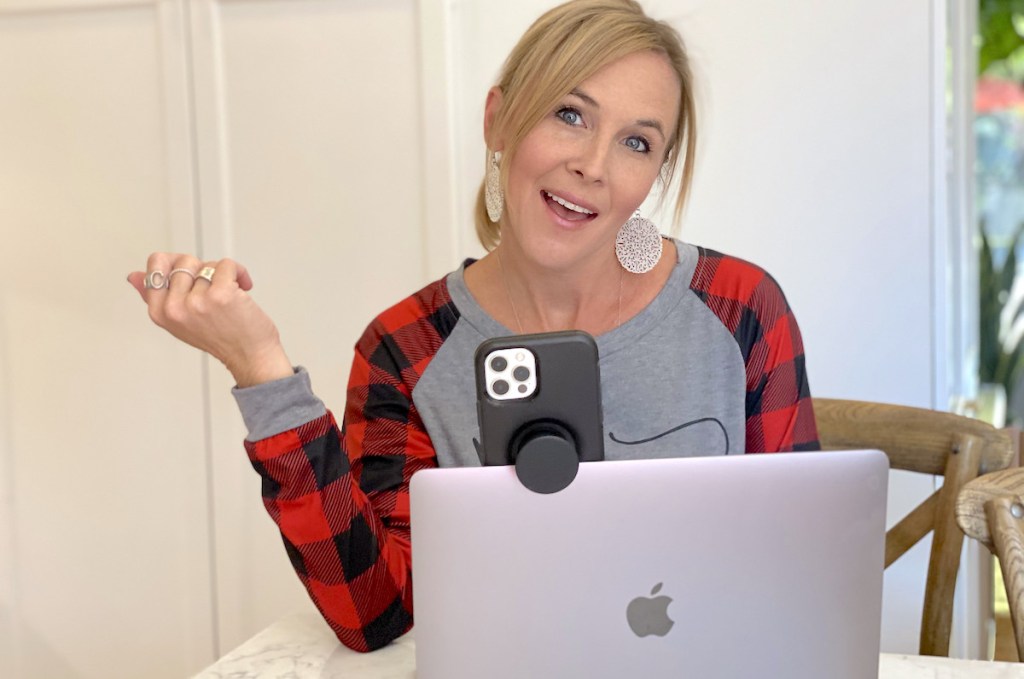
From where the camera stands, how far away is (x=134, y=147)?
216 cm

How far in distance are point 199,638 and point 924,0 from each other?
73.0 inches

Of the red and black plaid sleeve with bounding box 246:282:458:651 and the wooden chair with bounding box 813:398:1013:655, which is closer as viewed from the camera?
the red and black plaid sleeve with bounding box 246:282:458:651

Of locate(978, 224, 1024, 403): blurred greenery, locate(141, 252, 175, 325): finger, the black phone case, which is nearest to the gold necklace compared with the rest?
locate(141, 252, 175, 325): finger

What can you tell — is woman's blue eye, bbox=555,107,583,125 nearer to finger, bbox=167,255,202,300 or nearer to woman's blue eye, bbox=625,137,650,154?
woman's blue eye, bbox=625,137,650,154

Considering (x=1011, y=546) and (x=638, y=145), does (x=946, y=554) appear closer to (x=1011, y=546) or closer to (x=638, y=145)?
(x=1011, y=546)

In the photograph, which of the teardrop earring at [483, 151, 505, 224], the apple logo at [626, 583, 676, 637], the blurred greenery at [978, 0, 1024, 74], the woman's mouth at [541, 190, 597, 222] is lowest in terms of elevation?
the apple logo at [626, 583, 676, 637]

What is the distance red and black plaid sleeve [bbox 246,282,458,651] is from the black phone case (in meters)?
0.33

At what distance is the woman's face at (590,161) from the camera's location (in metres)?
1.23

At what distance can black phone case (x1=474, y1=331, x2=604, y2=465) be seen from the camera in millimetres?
651

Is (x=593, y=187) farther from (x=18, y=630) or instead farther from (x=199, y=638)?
(x=18, y=630)

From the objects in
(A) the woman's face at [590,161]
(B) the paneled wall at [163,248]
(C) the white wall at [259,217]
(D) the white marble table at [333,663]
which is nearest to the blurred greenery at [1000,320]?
(C) the white wall at [259,217]

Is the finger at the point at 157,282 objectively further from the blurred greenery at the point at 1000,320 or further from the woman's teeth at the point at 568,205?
the blurred greenery at the point at 1000,320

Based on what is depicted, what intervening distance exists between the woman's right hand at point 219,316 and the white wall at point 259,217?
1.12 metres

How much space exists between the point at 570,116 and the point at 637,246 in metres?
0.19
